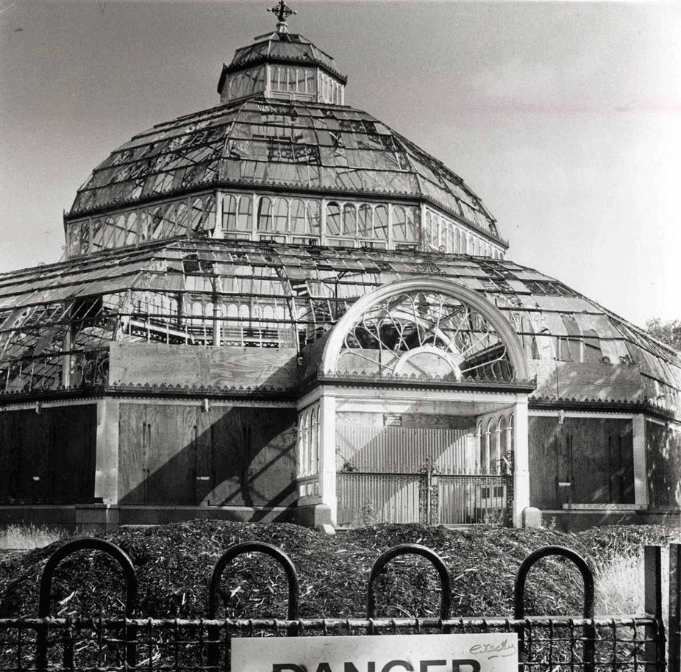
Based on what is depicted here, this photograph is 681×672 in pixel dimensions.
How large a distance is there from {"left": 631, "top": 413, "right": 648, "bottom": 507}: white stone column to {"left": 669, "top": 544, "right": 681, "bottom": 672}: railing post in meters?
25.6

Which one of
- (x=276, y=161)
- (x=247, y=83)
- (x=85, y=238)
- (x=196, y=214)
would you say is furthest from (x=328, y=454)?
(x=247, y=83)

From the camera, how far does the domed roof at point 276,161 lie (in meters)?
42.6

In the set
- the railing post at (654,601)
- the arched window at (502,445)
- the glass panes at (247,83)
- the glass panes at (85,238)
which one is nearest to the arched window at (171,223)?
the glass panes at (85,238)

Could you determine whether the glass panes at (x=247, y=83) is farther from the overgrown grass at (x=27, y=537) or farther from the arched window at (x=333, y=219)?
the overgrown grass at (x=27, y=537)

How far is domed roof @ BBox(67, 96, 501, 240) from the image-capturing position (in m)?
42.6

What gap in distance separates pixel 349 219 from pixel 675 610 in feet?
116

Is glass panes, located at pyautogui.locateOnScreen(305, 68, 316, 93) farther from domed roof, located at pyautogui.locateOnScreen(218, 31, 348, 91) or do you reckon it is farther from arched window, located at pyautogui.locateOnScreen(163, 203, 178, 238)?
arched window, located at pyautogui.locateOnScreen(163, 203, 178, 238)

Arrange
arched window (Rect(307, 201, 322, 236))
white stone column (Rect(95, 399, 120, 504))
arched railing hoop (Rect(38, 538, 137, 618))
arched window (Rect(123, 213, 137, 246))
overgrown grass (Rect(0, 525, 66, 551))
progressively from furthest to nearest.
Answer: arched window (Rect(123, 213, 137, 246)) < arched window (Rect(307, 201, 322, 236)) < white stone column (Rect(95, 399, 120, 504)) < overgrown grass (Rect(0, 525, 66, 551)) < arched railing hoop (Rect(38, 538, 137, 618))

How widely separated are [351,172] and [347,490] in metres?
18.8

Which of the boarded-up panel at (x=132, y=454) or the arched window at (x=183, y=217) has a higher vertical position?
the arched window at (x=183, y=217)

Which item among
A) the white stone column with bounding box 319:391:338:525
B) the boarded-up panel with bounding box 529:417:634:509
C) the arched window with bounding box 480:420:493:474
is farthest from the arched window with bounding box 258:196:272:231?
the boarded-up panel with bounding box 529:417:634:509

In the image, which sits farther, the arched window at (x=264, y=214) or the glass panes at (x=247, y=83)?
the glass panes at (x=247, y=83)

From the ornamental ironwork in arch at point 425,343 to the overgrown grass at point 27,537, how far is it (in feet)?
32.2

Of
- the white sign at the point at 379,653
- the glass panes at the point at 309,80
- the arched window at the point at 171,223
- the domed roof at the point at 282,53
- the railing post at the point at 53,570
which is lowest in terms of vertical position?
the white sign at the point at 379,653
